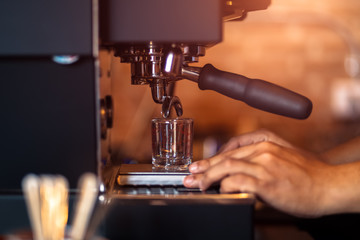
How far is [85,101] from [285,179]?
0.94 ft

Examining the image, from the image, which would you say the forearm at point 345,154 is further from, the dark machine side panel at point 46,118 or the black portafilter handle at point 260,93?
the dark machine side panel at point 46,118

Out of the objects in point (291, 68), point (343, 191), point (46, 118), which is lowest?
point (343, 191)

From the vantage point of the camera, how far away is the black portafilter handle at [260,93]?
0.65 metres

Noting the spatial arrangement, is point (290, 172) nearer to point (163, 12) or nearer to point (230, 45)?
point (163, 12)

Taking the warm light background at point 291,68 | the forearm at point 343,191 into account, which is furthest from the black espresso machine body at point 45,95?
the warm light background at point 291,68

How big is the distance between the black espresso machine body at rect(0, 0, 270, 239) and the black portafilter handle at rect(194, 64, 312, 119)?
3.3 inches

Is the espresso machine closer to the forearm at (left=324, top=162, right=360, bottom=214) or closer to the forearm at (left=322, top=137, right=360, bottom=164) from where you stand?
the forearm at (left=324, top=162, right=360, bottom=214)

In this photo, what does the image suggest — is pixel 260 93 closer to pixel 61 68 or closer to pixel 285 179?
pixel 285 179

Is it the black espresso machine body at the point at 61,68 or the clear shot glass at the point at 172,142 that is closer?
the black espresso machine body at the point at 61,68

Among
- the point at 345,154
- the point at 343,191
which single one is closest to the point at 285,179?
the point at 343,191

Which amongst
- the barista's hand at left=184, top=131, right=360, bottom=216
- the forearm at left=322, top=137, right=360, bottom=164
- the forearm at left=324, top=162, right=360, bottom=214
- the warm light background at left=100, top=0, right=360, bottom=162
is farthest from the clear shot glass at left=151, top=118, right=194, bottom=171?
the warm light background at left=100, top=0, right=360, bottom=162

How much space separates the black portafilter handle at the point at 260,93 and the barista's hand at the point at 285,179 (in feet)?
0.19

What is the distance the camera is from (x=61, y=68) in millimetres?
596

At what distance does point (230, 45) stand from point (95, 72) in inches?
65.6
